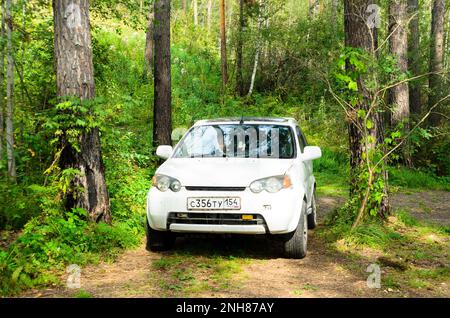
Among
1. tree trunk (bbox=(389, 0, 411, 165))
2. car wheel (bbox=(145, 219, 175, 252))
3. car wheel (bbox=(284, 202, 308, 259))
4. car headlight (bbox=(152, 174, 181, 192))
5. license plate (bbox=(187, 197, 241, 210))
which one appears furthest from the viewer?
tree trunk (bbox=(389, 0, 411, 165))

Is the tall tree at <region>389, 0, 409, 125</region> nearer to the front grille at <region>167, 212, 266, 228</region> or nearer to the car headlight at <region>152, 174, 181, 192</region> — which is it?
the front grille at <region>167, 212, 266, 228</region>

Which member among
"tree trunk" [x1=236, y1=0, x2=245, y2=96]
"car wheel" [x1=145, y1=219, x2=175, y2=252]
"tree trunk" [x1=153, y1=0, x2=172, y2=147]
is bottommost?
"car wheel" [x1=145, y1=219, x2=175, y2=252]

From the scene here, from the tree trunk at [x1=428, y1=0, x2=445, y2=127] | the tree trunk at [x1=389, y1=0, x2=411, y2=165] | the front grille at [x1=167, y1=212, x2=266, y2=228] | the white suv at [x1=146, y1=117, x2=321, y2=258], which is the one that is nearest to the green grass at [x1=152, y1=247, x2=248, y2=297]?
the white suv at [x1=146, y1=117, x2=321, y2=258]

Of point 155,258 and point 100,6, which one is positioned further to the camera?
point 100,6

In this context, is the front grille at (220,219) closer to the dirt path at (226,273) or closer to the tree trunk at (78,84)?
the dirt path at (226,273)

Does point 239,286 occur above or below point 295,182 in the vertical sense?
below

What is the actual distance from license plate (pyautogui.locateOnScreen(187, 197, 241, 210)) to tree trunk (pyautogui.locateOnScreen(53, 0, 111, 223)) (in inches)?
70.4

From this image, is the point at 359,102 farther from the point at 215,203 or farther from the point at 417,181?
the point at 417,181

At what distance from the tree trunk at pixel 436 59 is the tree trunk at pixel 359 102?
816cm

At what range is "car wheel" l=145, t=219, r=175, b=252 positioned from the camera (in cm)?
613

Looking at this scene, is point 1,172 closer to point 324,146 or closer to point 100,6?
point 100,6
